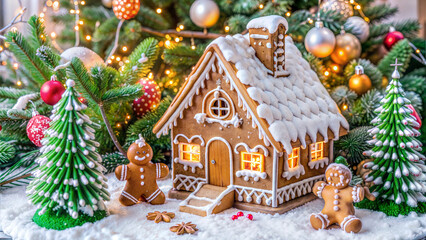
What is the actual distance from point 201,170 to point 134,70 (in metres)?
0.72

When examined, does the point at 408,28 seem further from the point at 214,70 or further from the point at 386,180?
the point at 214,70

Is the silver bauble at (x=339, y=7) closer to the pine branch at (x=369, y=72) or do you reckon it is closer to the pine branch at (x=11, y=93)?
the pine branch at (x=369, y=72)

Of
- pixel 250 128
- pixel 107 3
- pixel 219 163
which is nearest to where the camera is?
pixel 250 128

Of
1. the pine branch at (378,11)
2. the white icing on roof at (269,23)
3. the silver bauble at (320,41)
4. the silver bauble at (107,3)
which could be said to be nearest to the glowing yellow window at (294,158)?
the white icing on roof at (269,23)

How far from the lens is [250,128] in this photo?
88.1 inches

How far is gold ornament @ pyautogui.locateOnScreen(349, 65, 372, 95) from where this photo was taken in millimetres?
2898

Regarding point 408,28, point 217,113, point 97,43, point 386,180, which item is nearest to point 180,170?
point 217,113

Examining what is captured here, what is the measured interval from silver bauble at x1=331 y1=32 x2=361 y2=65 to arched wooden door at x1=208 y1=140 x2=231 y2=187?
115 cm

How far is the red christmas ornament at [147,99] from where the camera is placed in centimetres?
286

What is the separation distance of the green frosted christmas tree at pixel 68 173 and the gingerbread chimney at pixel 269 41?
90cm

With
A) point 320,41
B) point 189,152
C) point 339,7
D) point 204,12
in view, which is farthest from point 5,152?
point 339,7

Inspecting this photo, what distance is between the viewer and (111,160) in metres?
2.77

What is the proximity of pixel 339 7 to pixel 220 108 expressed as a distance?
50.7 inches

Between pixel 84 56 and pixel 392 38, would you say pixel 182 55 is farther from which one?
pixel 392 38
